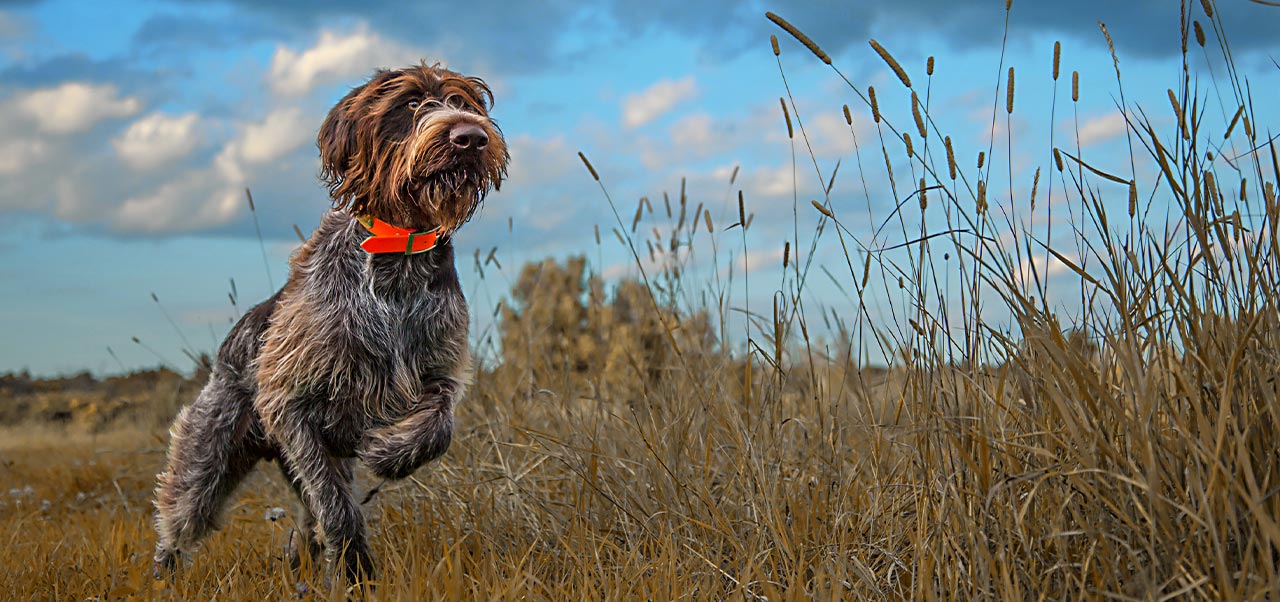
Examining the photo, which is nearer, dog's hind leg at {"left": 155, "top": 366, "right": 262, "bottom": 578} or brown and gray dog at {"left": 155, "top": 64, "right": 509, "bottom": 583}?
brown and gray dog at {"left": 155, "top": 64, "right": 509, "bottom": 583}

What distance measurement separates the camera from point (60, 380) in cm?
1409

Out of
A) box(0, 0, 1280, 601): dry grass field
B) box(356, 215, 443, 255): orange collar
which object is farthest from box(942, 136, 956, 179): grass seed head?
box(356, 215, 443, 255): orange collar

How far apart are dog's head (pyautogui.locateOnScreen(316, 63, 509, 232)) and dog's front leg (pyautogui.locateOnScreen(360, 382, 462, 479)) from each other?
0.78m

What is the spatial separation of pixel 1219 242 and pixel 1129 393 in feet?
1.53

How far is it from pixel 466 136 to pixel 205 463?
1.94m

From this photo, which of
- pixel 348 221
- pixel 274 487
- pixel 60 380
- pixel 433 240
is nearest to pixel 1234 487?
pixel 433 240

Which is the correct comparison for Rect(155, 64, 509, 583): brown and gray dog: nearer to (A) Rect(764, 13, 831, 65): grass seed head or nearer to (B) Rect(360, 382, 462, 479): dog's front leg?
(B) Rect(360, 382, 462, 479): dog's front leg

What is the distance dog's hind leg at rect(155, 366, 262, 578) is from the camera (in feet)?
14.8

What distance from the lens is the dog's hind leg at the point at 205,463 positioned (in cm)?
450

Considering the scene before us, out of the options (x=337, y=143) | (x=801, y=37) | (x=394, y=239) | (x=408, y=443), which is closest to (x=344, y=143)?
(x=337, y=143)

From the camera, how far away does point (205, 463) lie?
4496 millimetres

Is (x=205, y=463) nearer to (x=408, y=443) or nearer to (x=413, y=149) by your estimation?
(x=408, y=443)

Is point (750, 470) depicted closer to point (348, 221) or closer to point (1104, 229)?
point (1104, 229)

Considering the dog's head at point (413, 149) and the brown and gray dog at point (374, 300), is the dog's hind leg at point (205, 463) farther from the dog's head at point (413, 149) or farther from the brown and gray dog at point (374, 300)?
the dog's head at point (413, 149)
